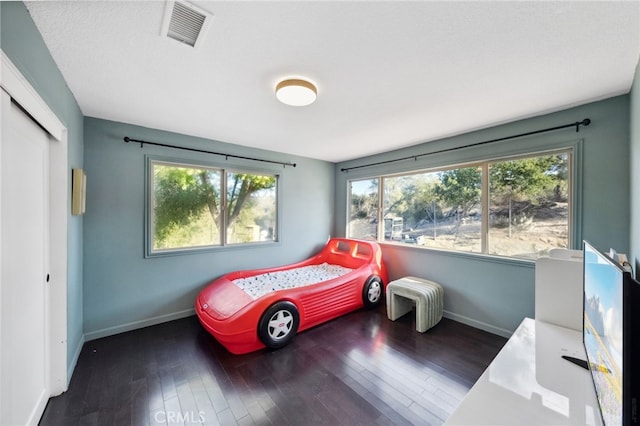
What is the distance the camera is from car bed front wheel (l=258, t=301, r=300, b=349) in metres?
2.30

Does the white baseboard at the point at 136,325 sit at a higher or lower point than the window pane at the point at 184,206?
lower

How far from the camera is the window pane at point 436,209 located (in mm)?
2982

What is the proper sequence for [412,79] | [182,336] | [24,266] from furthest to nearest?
[182,336] < [412,79] < [24,266]

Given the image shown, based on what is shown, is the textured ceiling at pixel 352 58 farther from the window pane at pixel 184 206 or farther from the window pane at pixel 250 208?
the window pane at pixel 250 208

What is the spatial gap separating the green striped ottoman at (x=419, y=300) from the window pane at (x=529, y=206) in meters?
0.84

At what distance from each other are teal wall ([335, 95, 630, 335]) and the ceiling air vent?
2.93m

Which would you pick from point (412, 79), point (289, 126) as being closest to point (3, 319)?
point (289, 126)

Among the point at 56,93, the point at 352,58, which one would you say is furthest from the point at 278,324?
the point at 56,93

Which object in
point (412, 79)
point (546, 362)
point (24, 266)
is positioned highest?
point (412, 79)

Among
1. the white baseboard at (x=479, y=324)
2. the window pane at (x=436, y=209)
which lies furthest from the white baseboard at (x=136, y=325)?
the white baseboard at (x=479, y=324)

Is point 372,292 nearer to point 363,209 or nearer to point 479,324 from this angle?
point 479,324

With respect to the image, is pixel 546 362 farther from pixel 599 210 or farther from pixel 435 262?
pixel 435 262

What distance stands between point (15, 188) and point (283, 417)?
6.73 ft

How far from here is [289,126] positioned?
2773 millimetres
